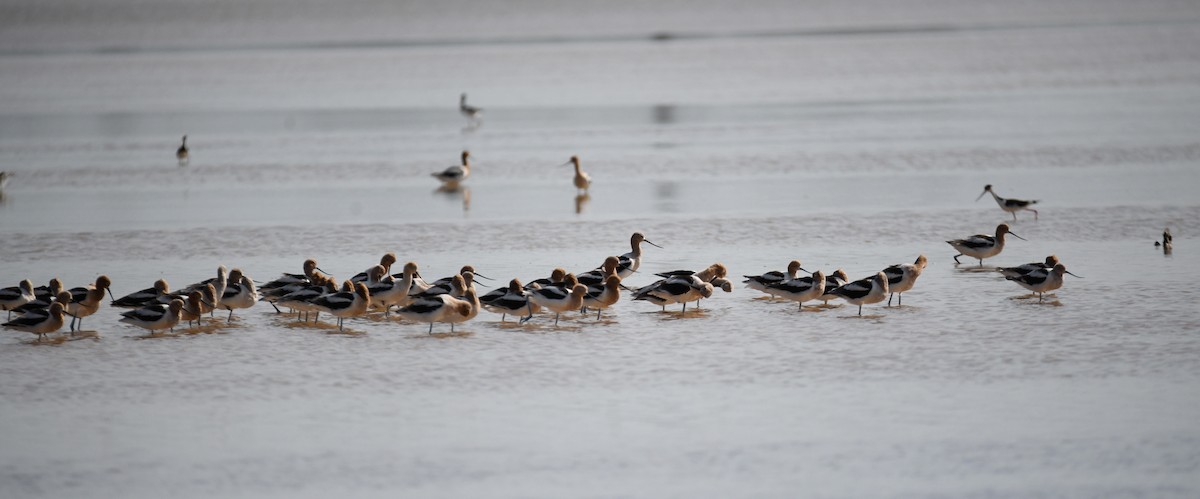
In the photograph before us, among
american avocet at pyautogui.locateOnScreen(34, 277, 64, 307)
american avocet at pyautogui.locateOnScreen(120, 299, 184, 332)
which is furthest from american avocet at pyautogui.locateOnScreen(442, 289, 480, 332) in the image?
american avocet at pyautogui.locateOnScreen(34, 277, 64, 307)

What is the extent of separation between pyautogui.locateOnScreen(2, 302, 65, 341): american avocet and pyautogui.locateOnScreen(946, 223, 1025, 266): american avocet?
27.0 feet

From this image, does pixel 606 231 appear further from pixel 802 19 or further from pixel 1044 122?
pixel 802 19

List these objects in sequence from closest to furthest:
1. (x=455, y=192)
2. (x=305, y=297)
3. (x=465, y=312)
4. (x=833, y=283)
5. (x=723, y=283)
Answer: (x=465, y=312)
(x=305, y=297)
(x=833, y=283)
(x=723, y=283)
(x=455, y=192)

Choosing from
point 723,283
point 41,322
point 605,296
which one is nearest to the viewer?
point 41,322

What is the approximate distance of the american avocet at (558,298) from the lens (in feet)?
39.8

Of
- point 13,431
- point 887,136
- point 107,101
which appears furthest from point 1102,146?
point 107,101

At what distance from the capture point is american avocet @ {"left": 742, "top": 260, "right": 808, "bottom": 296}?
41.9 ft

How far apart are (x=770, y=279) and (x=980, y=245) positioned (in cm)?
276

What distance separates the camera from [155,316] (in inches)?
466

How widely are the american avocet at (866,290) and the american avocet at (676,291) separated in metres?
1.17

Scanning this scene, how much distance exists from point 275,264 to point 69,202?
7007 mm

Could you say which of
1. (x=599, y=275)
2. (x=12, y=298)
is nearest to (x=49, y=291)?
(x=12, y=298)

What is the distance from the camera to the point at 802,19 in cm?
6944

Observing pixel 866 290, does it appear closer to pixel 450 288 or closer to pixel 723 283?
pixel 723 283
